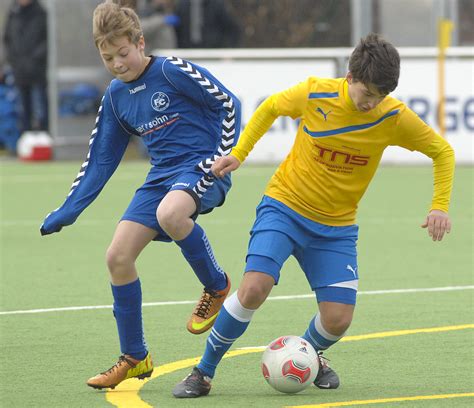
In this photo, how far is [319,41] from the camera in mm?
23344

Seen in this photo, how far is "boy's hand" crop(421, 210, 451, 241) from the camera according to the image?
19.9 feet

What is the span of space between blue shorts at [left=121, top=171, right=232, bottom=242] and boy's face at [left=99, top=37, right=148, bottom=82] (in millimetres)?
536

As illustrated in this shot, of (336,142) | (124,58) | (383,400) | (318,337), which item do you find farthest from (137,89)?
(383,400)

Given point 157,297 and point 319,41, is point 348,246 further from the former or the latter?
point 319,41

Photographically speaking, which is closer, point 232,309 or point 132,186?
point 232,309

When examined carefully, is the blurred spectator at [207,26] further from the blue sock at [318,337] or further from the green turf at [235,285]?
the blue sock at [318,337]

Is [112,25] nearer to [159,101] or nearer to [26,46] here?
[159,101]

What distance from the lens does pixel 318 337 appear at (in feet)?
20.9

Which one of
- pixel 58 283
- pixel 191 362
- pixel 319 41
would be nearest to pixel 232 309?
pixel 191 362

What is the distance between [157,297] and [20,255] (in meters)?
2.37

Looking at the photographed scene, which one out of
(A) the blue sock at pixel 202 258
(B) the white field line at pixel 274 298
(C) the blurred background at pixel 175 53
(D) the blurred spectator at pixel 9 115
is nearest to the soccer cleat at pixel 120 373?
(A) the blue sock at pixel 202 258

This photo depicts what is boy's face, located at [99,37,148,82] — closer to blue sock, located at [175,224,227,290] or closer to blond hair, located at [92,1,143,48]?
blond hair, located at [92,1,143,48]

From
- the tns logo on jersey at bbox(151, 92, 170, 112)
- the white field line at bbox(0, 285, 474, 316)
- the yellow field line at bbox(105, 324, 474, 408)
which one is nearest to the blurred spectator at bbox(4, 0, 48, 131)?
the white field line at bbox(0, 285, 474, 316)

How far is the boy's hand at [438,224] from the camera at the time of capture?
607 centimetres
